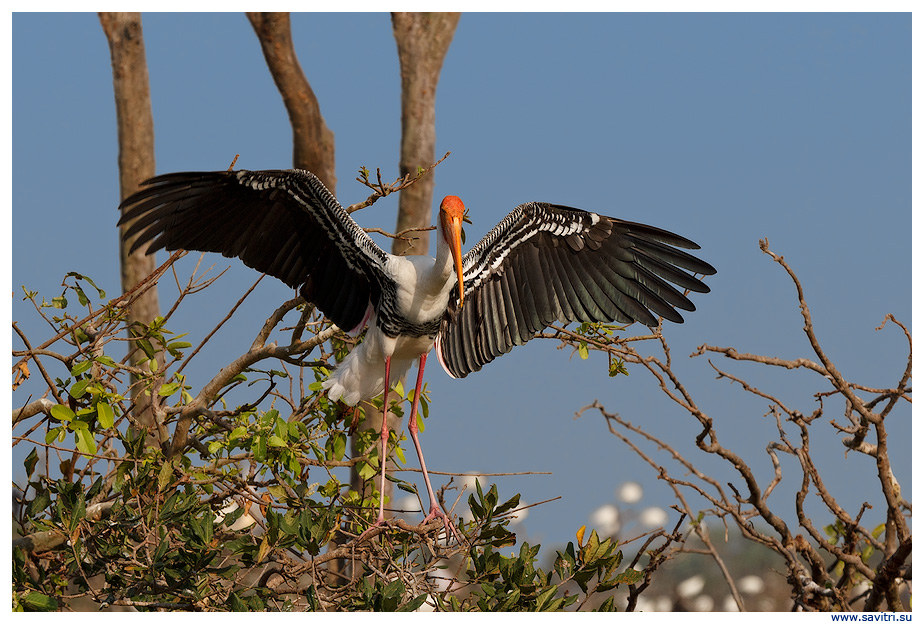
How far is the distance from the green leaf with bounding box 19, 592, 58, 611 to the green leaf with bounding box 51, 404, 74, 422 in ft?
1.89

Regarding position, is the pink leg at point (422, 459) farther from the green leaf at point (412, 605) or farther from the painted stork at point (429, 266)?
the green leaf at point (412, 605)

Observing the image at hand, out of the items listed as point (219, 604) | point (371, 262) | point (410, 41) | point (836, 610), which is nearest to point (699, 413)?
point (836, 610)

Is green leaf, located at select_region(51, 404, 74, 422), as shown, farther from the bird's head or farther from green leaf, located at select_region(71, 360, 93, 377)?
the bird's head

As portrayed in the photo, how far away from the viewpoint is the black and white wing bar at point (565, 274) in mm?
3307

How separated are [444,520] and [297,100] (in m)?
3.62

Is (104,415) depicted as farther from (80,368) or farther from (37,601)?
(37,601)

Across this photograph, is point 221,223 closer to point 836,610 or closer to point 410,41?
point 836,610

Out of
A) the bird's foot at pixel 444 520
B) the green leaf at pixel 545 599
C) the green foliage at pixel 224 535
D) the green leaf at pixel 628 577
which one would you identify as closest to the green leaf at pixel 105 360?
the green foliage at pixel 224 535

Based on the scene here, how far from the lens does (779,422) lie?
3.27 meters

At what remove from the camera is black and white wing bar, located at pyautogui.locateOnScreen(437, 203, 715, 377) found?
3307 mm

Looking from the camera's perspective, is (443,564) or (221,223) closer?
(443,564)

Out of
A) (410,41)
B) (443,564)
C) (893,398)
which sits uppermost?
(410,41)

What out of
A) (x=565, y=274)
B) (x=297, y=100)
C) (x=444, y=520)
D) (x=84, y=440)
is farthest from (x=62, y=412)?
(x=297, y=100)
